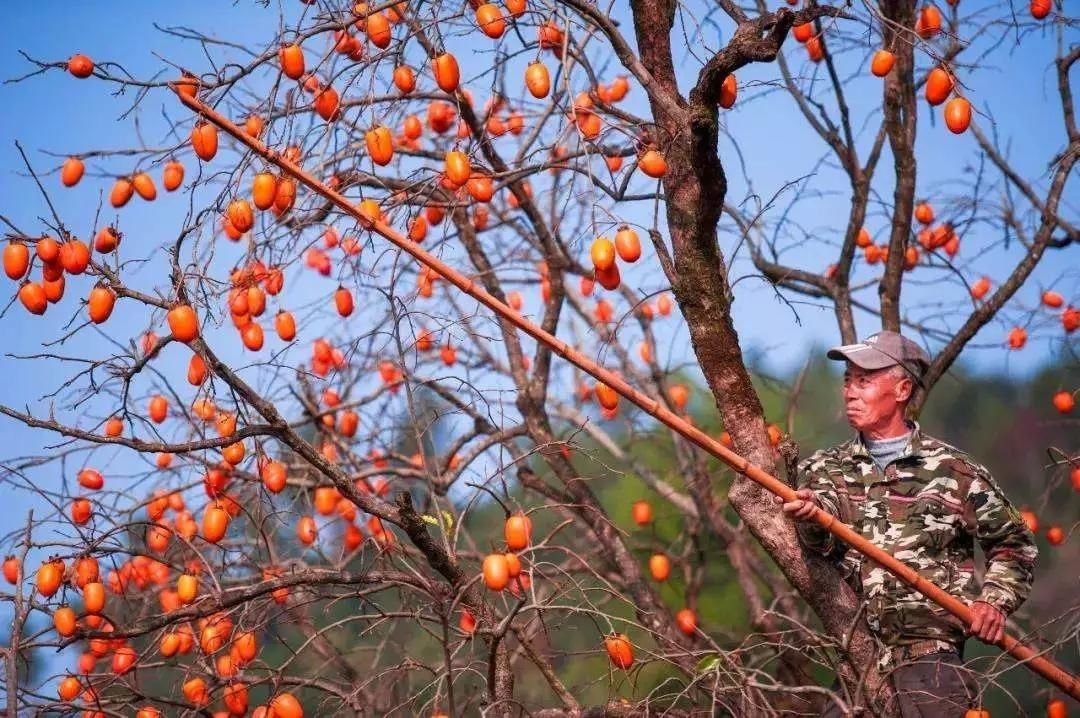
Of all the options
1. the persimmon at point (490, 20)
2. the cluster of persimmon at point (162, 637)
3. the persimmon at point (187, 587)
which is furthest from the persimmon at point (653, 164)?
the persimmon at point (187, 587)

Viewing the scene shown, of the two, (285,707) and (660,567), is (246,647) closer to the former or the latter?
(285,707)

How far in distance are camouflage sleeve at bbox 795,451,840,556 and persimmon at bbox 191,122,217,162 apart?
5.85ft

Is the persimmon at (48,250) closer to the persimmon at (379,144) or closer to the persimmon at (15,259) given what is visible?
the persimmon at (15,259)

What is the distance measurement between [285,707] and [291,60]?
187 cm

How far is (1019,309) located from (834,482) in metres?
2.41

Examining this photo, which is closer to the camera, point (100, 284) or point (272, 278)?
point (100, 284)

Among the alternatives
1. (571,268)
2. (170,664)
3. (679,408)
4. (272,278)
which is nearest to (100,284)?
(272,278)

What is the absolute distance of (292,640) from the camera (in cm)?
695

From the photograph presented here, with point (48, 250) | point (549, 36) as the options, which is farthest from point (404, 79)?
point (48, 250)

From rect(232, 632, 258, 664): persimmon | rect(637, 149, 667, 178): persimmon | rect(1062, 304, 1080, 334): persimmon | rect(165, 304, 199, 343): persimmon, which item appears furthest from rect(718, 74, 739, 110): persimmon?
rect(1062, 304, 1080, 334): persimmon

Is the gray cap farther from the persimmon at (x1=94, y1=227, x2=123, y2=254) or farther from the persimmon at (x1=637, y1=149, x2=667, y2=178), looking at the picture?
the persimmon at (x1=94, y1=227, x2=123, y2=254)

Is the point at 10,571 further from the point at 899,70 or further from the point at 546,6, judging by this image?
the point at 899,70

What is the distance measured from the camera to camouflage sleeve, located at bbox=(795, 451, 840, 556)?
2.99 metres

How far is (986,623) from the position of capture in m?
2.77
